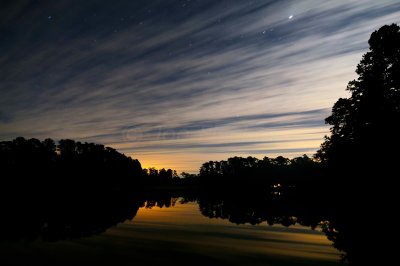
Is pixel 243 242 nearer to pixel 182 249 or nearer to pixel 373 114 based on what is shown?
pixel 182 249

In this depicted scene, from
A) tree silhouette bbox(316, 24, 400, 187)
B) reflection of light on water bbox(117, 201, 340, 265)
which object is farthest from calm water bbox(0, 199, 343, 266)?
tree silhouette bbox(316, 24, 400, 187)

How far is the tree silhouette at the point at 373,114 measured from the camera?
3031 centimetres

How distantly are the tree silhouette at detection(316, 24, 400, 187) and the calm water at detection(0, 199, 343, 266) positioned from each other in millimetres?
11026

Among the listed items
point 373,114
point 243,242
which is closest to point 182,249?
point 243,242

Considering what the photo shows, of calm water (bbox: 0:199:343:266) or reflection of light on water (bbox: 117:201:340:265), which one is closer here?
calm water (bbox: 0:199:343:266)

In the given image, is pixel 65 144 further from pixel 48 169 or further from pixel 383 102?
pixel 383 102

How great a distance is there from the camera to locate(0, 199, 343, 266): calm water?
1598 cm

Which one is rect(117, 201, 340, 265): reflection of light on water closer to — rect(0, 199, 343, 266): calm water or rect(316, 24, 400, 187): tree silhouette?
rect(0, 199, 343, 266): calm water

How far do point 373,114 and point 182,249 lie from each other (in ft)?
83.8

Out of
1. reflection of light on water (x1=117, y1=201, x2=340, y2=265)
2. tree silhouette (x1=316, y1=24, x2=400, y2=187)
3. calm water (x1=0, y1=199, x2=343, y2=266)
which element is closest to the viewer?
calm water (x1=0, y1=199, x2=343, y2=266)

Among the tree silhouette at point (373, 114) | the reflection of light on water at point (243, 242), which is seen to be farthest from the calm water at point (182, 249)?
the tree silhouette at point (373, 114)

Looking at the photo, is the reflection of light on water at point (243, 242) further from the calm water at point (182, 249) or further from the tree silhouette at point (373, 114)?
the tree silhouette at point (373, 114)

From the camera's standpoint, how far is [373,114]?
32406 mm

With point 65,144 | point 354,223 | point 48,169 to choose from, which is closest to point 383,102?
point 354,223
